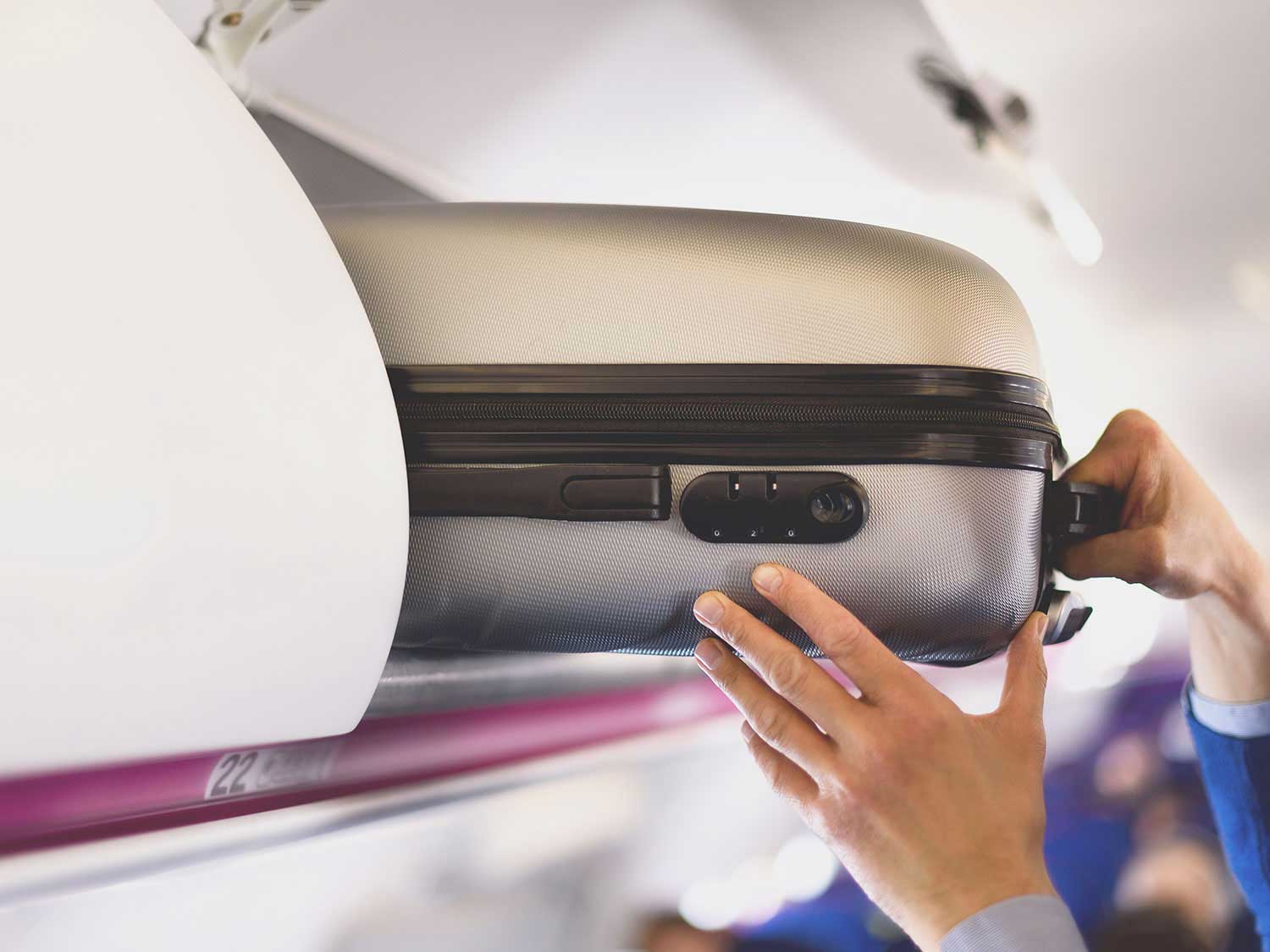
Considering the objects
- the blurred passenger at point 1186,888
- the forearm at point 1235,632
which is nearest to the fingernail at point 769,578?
the forearm at point 1235,632

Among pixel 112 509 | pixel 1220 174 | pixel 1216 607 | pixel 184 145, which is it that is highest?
pixel 184 145

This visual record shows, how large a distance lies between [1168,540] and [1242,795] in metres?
0.49

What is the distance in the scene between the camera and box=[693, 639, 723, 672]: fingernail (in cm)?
60

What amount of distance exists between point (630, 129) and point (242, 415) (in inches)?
38.7

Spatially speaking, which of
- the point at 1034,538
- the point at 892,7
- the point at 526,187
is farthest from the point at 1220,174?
the point at 1034,538

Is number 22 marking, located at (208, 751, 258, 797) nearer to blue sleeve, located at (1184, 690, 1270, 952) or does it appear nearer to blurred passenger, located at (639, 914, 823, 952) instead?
blue sleeve, located at (1184, 690, 1270, 952)

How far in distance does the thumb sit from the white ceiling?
872 millimetres

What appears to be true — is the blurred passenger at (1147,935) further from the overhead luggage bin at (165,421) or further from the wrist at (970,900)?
the overhead luggage bin at (165,421)

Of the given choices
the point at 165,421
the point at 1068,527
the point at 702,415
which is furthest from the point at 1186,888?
the point at 165,421

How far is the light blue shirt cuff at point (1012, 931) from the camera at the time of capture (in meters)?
0.54

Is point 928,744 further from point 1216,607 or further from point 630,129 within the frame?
point 630,129

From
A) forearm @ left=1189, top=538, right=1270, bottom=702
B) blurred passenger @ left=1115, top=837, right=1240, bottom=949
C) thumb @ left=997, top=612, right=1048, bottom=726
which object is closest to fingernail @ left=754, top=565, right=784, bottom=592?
thumb @ left=997, top=612, right=1048, bottom=726

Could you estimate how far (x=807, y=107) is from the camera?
1328 mm

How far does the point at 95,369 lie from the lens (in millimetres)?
365
